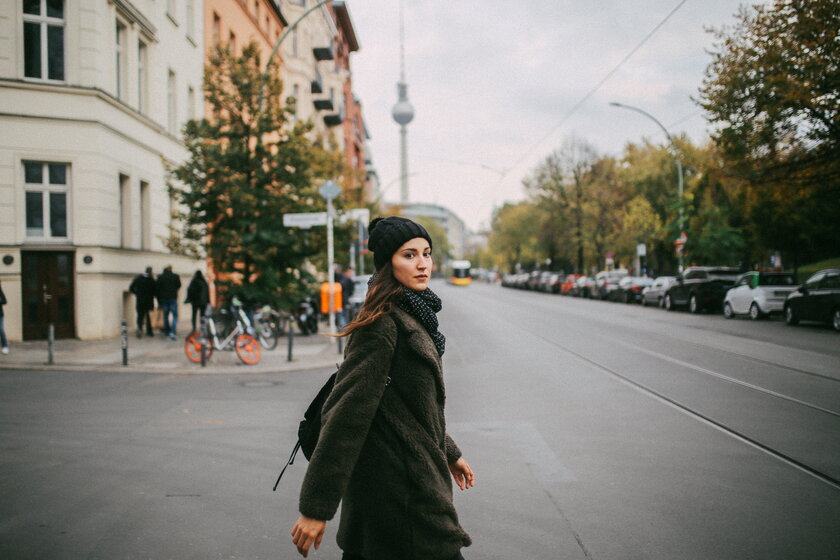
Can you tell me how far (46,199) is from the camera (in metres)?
17.0

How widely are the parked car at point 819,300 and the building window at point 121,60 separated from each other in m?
19.0

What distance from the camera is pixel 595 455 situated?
5.96 meters

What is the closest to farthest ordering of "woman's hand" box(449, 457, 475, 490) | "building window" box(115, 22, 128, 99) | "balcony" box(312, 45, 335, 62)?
"woman's hand" box(449, 457, 475, 490) → "building window" box(115, 22, 128, 99) → "balcony" box(312, 45, 335, 62)

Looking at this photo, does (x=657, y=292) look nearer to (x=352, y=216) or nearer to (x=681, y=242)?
(x=681, y=242)

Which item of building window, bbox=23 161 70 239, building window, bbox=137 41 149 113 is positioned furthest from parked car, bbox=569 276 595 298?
building window, bbox=23 161 70 239

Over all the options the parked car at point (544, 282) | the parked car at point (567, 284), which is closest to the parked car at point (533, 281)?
the parked car at point (544, 282)

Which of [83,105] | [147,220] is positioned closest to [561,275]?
[147,220]

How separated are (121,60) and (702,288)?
2094 cm

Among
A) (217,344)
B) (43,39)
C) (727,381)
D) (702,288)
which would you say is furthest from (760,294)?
(43,39)

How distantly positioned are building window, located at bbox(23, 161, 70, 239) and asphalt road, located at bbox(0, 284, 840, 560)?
6.61 metres

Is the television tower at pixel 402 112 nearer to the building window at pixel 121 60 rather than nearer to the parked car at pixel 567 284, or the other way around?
the parked car at pixel 567 284

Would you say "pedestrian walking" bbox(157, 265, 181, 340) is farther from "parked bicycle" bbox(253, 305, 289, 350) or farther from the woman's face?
the woman's face

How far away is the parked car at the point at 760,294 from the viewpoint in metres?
21.8

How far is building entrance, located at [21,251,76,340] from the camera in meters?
16.6
